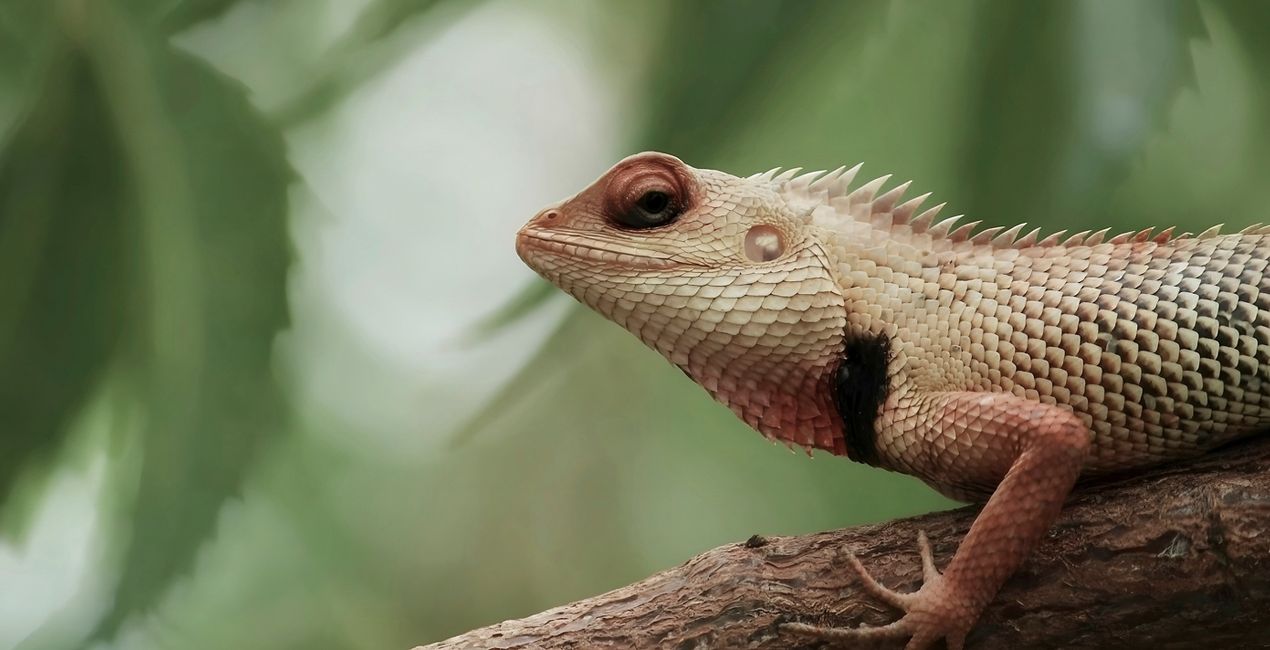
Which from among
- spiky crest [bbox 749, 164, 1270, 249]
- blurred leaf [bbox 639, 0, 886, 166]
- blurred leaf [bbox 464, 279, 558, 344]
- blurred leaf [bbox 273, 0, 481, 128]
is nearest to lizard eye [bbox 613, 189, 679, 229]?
spiky crest [bbox 749, 164, 1270, 249]

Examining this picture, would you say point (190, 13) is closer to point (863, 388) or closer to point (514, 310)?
point (514, 310)

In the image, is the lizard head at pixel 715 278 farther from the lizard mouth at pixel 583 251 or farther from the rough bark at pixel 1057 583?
the rough bark at pixel 1057 583

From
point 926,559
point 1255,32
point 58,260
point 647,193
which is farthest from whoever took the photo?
point 58,260

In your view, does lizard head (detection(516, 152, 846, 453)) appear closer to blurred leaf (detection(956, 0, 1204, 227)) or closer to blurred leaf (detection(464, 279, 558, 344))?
Answer: blurred leaf (detection(956, 0, 1204, 227))

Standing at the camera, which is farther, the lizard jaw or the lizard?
the lizard jaw

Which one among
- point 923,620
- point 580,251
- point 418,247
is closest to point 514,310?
point 418,247

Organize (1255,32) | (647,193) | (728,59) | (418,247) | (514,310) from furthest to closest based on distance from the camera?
(418,247)
(514,310)
(728,59)
(1255,32)
(647,193)

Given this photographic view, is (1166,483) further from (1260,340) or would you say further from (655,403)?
(655,403)

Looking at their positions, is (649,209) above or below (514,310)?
above
